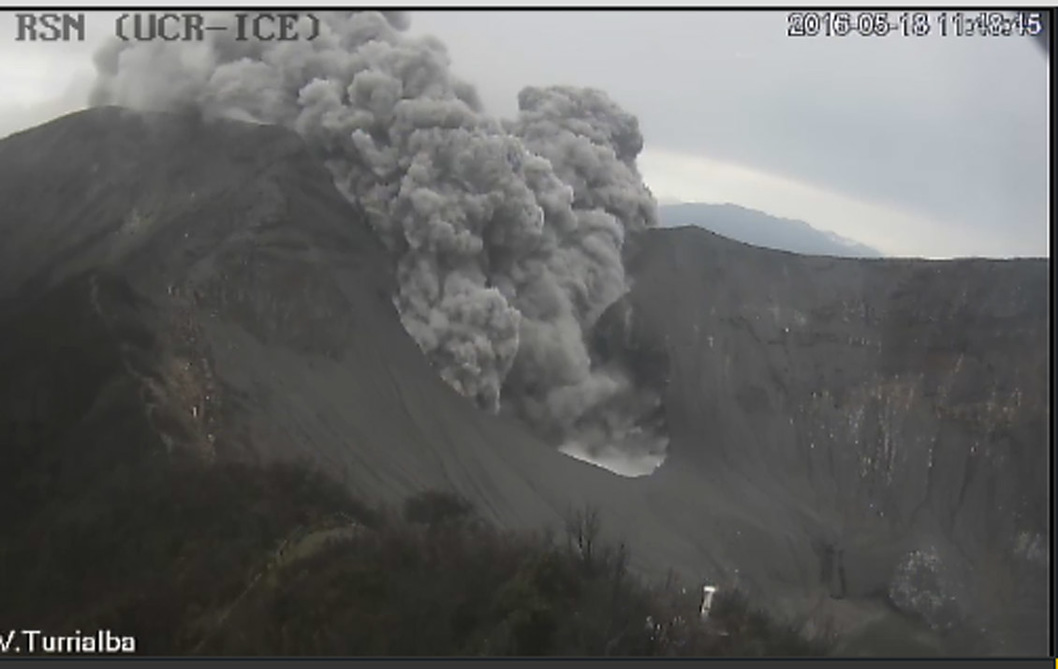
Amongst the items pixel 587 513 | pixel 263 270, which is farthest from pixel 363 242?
pixel 587 513

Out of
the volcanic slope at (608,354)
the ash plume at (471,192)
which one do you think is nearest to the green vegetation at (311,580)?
the volcanic slope at (608,354)

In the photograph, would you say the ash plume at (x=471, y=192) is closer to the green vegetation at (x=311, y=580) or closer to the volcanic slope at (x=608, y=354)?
the volcanic slope at (x=608, y=354)

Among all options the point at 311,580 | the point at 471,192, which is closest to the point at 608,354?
the point at 471,192

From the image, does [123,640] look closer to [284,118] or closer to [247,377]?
[247,377]

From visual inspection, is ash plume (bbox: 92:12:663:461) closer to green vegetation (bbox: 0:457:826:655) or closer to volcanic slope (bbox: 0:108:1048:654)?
volcanic slope (bbox: 0:108:1048:654)

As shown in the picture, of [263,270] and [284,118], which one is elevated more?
[284,118]
